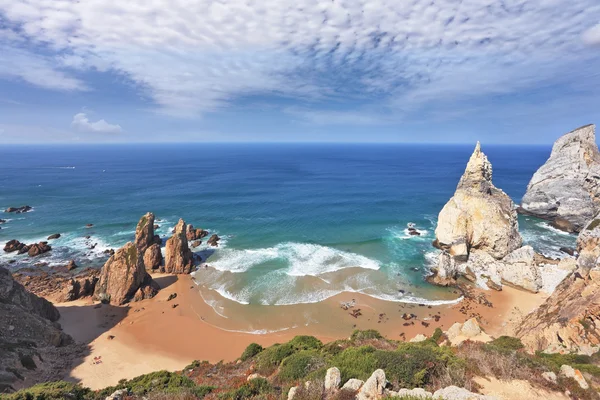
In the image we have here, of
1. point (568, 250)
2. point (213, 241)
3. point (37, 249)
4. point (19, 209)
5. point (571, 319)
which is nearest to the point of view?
point (571, 319)

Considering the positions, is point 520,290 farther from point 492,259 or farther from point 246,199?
point 246,199

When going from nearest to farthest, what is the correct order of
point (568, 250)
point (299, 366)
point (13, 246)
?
point (299, 366), point (568, 250), point (13, 246)

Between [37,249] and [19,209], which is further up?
[19,209]

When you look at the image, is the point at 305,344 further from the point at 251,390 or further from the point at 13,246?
the point at 13,246

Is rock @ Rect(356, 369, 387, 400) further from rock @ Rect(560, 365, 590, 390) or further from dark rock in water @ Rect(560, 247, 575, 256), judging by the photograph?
dark rock in water @ Rect(560, 247, 575, 256)

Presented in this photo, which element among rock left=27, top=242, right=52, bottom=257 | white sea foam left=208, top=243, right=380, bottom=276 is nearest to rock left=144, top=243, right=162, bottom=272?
white sea foam left=208, top=243, right=380, bottom=276

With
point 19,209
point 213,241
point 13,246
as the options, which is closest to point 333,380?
point 213,241

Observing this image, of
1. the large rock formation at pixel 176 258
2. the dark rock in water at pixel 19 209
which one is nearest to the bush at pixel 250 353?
the large rock formation at pixel 176 258
